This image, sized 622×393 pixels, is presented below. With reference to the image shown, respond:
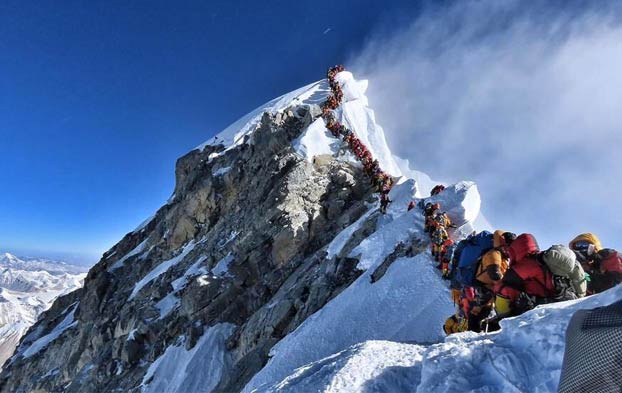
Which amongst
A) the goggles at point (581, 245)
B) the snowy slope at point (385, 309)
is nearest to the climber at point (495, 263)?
the goggles at point (581, 245)

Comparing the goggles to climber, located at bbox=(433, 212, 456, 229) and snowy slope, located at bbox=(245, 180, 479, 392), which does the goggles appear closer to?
snowy slope, located at bbox=(245, 180, 479, 392)

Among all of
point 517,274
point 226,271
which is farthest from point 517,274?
point 226,271

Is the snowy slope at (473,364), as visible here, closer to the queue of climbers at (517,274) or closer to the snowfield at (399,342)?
the snowfield at (399,342)

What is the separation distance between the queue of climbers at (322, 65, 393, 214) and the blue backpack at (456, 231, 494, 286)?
37.5 feet

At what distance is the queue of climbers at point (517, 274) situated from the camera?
700 centimetres

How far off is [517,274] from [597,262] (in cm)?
249

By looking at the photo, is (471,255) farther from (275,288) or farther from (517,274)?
(275,288)

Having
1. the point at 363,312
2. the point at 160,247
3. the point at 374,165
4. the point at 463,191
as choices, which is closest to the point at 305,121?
the point at 374,165

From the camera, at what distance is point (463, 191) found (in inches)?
650

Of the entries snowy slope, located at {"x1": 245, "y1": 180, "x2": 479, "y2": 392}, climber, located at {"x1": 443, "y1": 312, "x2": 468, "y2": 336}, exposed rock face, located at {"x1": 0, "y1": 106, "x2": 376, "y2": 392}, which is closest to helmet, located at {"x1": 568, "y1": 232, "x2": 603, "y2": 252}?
climber, located at {"x1": 443, "y1": 312, "x2": 468, "y2": 336}

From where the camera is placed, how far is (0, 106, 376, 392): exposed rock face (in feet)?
66.4

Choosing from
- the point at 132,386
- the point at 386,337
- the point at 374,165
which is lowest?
the point at 132,386

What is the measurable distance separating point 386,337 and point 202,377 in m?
13.8

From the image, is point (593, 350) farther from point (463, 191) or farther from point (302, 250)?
point (302, 250)
